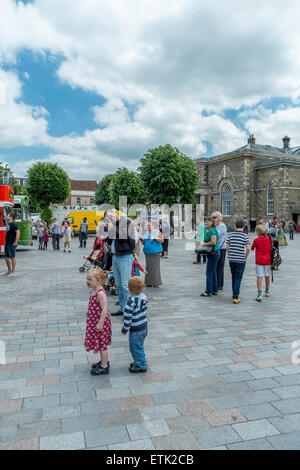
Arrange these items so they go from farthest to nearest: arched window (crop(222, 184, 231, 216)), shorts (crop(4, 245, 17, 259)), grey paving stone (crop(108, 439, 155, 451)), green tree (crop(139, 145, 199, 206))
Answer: arched window (crop(222, 184, 231, 216)) → green tree (crop(139, 145, 199, 206)) → shorts (crop(4, 245, 17, 259)) → grey paving stone (crop(108, 439, 155, 451))

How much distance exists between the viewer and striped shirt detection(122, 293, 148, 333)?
153 inches

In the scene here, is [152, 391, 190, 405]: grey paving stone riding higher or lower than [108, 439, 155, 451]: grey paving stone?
lower

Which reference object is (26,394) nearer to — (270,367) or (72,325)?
(72,325)

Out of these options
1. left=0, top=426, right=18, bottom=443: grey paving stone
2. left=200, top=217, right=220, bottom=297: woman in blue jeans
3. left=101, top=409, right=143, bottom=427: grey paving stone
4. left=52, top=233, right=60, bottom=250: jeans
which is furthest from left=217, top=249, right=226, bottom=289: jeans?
left=52, top=233, right=60, bottom=250: jeans

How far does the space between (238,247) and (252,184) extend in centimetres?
4282

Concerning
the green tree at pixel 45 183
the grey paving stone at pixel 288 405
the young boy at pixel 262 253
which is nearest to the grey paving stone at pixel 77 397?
the grey paving stone at pixel 288 405

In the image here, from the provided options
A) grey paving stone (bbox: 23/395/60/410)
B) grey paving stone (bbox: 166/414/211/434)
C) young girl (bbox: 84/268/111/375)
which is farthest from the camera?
young girl (bbox: 84/268/111/375)

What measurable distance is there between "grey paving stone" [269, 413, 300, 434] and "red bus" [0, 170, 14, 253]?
15.1 metres

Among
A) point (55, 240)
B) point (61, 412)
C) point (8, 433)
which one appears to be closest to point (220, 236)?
point (61, 412)

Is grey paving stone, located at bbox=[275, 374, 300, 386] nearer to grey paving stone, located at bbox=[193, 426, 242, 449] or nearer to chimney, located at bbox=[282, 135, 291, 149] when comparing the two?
grey paving stone, located at bbox=[193, 426, 242, 449]

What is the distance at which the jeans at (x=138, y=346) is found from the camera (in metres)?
3.93

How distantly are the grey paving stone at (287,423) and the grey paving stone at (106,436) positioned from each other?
1298 millimetres

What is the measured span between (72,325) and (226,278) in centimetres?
623

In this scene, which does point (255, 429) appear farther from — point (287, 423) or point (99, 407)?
point (99, 407)
